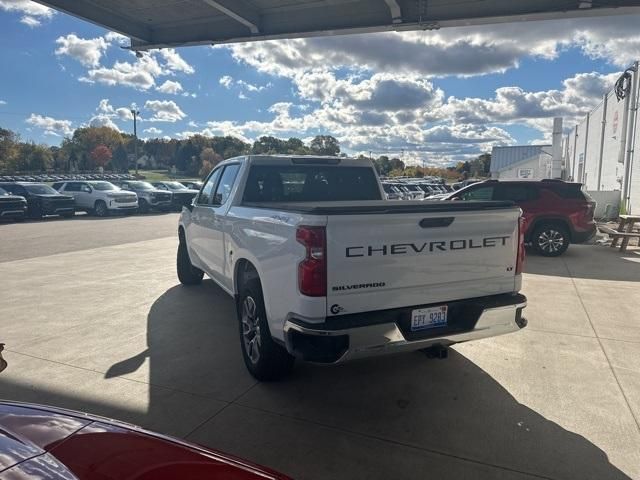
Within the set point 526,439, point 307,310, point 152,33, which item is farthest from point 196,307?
point 152,33

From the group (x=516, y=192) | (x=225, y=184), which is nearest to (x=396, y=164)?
(x=516, y=192)

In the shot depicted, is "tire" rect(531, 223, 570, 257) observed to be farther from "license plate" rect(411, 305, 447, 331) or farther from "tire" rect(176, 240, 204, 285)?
"license plate" rect(411, 305, 447, 331)

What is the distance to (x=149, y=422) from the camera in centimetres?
351

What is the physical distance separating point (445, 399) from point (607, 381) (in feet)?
5.16

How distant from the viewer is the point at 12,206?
19.9 m

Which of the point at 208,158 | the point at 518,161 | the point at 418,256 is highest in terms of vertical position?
the point at 208,158

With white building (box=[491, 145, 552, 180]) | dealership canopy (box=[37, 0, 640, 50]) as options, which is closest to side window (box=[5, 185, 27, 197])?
dealership canopy (box=[37, 0, 640, 50])

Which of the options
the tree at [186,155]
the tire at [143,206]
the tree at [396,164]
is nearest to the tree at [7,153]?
the tree at [186,155]

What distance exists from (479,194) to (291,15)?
6.27 m

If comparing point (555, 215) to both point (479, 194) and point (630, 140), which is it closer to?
point (479, 194)

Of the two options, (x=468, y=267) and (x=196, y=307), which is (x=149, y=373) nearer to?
(x=196, y=307)

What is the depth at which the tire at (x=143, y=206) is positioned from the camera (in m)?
25.6

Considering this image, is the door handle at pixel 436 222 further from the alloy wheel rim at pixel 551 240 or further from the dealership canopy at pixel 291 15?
the alloy wheel rim at pixel 551 240

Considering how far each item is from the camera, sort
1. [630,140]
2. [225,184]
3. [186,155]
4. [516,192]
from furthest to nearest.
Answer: [186,155], [630,140], [516,192], [225,184]
